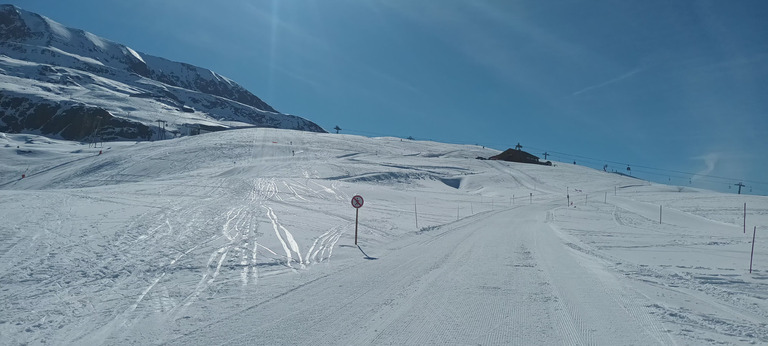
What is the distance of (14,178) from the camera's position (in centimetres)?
4988

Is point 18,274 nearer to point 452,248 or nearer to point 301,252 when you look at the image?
point 301,252

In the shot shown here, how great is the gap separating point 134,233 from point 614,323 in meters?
12.9

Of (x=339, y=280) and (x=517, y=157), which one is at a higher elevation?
(x=517, y=157)

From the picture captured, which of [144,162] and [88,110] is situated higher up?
[88,110]

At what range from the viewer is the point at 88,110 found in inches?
5763

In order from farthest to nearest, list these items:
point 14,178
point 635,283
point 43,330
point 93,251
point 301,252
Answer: point 14,178 < point 301,252 < point 93,251 < point 635,283 < point 43,330

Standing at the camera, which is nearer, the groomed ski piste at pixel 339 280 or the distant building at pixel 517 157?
the groomed ski piste at pixel 339 280

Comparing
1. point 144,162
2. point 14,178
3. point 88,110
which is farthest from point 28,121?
point 144,162

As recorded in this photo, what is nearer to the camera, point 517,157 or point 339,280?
point 339,280

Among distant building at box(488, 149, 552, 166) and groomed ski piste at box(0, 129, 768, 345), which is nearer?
groomed ski piste at box(0, 129, 768, 345)

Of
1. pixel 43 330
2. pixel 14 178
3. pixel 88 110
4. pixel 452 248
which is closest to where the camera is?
pixel 43 330

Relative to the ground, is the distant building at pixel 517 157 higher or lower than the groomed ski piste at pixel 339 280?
higher

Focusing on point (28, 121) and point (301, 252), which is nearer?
point (301, 252)

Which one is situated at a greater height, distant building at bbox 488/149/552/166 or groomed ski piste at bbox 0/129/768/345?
distant building at bbox 488/149/552/166
